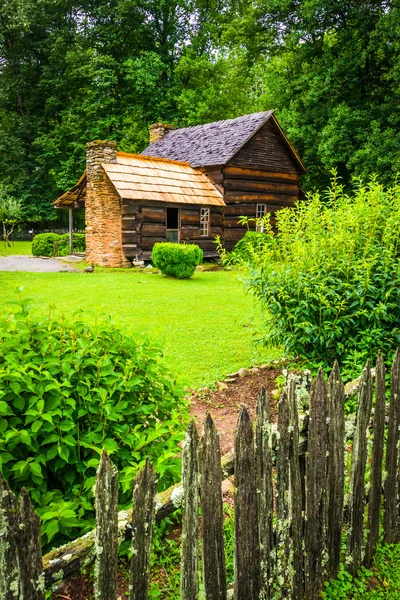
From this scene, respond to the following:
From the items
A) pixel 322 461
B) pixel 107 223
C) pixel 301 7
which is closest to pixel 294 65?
pixel 301 7

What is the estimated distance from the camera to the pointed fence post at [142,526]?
5.53 ft

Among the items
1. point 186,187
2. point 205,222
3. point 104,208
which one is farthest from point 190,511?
point 205,222

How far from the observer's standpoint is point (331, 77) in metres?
27.5

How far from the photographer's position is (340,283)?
499cm

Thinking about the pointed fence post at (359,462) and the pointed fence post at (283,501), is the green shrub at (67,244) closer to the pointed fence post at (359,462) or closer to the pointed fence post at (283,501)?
the pointed fence post at (359,462)

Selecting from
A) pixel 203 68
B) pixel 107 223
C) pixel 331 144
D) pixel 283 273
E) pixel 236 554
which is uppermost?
pixel 203 68

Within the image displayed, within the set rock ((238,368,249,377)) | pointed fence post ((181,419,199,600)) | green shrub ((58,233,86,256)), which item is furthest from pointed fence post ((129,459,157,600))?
green shrub ((58,233,86,256))

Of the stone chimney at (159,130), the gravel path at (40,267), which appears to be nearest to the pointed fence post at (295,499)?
the gravel path at (40,267)

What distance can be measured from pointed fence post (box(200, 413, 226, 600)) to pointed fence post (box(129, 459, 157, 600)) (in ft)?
0.88

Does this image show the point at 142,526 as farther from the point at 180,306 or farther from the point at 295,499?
the point at 180,306

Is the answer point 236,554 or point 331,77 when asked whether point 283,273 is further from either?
point 331,77

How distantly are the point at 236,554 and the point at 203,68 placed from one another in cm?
4393

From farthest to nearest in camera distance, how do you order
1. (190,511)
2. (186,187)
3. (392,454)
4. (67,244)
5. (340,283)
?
(67,244) < (186,187) < (340,283) < (392,454) < (190,511)

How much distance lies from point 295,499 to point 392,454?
1.03m
